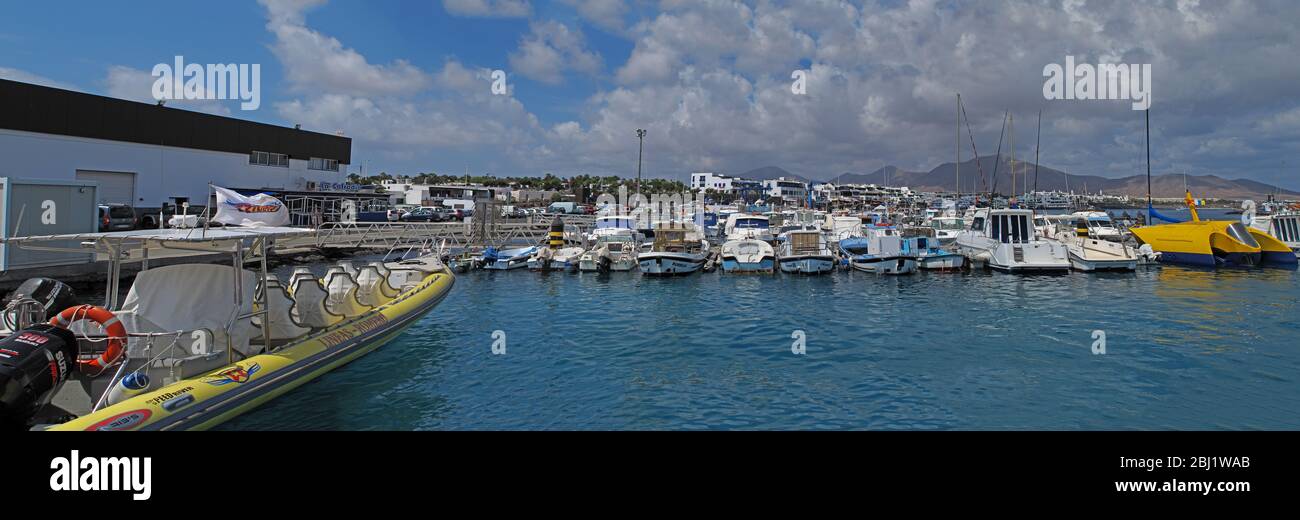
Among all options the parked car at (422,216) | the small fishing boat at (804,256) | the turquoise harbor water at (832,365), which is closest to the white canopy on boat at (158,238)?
the turquoise harbor water at (832,365)

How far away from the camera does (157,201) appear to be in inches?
1948

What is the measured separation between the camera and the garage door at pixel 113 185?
45156 mm

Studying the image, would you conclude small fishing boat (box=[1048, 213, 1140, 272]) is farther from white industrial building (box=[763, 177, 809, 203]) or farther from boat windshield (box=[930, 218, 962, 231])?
white industrial building (box=[763, 177, 809, 203])

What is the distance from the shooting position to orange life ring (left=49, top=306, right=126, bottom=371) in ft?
31.9

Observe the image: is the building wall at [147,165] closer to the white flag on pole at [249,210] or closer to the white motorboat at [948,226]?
the white flag on pole at [249,210]

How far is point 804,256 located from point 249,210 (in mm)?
25016

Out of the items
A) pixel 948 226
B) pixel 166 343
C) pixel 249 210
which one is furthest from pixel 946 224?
pixel 166 343

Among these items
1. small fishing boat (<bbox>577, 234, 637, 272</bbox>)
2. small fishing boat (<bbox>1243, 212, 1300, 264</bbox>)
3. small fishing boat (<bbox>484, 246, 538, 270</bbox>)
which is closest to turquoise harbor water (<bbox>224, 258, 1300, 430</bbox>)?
small fishing boat (<bbox>577, 234, 637, 272</bbox>)

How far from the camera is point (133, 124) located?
47.3 metres

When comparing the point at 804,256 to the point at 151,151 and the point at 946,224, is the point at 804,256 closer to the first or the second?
the point at 946,224

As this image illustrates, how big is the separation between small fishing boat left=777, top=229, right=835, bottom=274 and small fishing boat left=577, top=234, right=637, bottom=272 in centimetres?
802

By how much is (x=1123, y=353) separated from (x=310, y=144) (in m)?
66.8

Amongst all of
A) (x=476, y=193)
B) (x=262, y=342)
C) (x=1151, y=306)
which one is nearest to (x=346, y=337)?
(x=262, y=342)

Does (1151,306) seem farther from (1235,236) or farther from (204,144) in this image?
(204,144)
